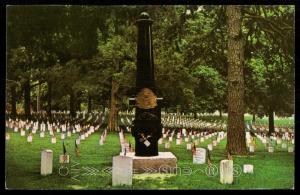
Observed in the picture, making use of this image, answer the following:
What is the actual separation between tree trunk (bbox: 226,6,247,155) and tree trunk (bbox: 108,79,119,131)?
8.48 feet

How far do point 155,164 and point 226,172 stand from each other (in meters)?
1.45

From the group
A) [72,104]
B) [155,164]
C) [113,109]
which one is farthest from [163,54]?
[155,164]

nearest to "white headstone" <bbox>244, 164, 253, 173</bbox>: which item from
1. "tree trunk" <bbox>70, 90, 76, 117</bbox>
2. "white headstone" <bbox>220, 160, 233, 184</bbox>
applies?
"white headstone" <bbox>220, 160, 233, 184</bbox>

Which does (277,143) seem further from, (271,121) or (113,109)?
(113,109)

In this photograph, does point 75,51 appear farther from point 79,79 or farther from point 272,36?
point 272,36

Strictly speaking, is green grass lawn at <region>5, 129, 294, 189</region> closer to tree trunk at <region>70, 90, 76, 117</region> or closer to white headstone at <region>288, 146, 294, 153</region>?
white headstone at <region>288, 146, 294, 153</region>

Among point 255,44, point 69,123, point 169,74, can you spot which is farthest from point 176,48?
point 69,123

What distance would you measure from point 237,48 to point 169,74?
5.90 ft

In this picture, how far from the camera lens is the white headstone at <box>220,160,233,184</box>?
990 centimetres

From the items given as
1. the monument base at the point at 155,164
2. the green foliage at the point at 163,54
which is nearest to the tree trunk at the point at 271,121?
the green foliage at the point at 163,54

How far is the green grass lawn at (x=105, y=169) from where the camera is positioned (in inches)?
393

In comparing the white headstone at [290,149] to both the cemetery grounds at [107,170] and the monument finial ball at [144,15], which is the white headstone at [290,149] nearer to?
the cemetery grounds at [107,170]

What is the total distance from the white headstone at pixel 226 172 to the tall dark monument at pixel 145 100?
1524 millimetres

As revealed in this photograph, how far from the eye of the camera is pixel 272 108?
11672 mm
